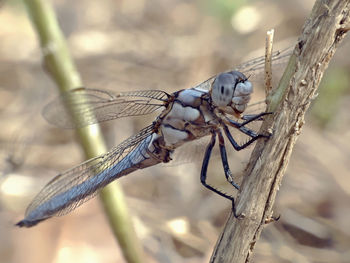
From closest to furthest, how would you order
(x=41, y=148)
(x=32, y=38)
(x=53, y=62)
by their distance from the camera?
(x=53, y=62) → (x=41, y=148) → (x=32, y=38)

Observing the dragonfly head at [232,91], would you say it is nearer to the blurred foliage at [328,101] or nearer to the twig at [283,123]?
the twig at [283,123]

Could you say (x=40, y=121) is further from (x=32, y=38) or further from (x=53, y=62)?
(x=53, y=62)

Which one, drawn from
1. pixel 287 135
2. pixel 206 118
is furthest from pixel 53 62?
pixel 287 135

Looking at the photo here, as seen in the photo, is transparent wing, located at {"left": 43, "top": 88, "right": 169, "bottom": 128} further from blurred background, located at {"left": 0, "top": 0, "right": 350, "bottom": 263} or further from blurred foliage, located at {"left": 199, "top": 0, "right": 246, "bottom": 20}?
blurred foliage, located at {"left": 199, "top": 0, "right": 246, "bottom": 20}

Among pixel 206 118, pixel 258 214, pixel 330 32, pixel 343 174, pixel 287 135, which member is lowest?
pixel 258 214

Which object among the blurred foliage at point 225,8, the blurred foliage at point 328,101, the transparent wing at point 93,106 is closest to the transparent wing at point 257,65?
the transparent wing at point 93,106

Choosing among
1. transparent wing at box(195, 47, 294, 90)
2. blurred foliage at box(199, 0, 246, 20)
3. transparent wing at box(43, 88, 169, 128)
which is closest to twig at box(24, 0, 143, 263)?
transparent wing at box(43, 88, 169, 128)
